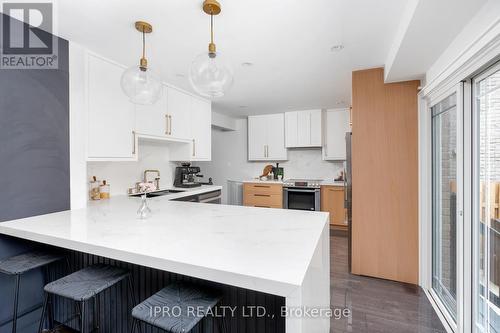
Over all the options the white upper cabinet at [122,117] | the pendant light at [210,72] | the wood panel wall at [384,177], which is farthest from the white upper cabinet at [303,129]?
the pendant light at [210,72]

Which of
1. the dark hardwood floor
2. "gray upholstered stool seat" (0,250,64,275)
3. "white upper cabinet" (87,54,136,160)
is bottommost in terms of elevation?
the dark hardwood floor

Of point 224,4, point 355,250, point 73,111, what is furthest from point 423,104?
point 73,111

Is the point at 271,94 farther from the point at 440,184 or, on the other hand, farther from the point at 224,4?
the point at 440,184

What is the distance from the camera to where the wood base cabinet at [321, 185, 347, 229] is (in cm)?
406

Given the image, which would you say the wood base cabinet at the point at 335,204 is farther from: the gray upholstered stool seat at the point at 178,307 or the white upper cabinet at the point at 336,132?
the gray upholstered stool seat at the point at 178,307

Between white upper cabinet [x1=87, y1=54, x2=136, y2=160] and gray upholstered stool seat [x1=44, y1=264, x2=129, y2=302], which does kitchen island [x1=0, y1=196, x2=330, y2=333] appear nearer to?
gray upholstered stool seat [x1=44, y1=264, x2=129, y2=302]

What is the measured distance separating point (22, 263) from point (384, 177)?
9.82 feet

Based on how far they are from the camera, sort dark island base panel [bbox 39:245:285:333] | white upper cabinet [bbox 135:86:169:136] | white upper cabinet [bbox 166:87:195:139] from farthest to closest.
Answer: white upper cabinet [bbox 166:87:195:139] < white upper cabinet [bbox 135:86:169:136] < dark island base panel [bbox 39:245:285:333]

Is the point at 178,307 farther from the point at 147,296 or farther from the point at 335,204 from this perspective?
the point at 335,204

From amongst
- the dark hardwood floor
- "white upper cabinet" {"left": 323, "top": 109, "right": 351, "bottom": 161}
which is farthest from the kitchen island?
"white upper cabinet" {"left": 323, "top": 109, "right": 351, "bottom": 161}

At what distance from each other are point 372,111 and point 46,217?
2986 mm

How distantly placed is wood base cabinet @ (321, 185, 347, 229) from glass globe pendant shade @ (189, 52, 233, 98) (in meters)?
3.24

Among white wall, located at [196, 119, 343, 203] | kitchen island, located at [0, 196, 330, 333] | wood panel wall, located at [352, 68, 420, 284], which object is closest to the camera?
kitchen island, located at [0, 196, 330, 333]

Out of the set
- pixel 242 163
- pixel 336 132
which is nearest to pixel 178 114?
pixel 242 163
